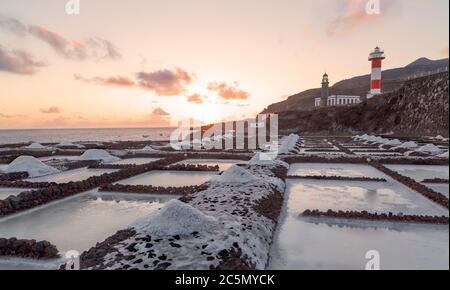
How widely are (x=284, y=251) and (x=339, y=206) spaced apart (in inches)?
199

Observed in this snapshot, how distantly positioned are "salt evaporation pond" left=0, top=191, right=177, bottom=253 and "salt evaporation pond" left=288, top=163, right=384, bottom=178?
10138 millimetres

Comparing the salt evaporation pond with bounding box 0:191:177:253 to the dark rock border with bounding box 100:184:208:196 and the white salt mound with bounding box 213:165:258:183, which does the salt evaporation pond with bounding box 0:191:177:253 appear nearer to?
the dark rock border with bounding box 100:184:208:196

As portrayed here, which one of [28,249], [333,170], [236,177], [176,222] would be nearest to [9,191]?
[28,249]

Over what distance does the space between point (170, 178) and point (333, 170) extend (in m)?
10.9

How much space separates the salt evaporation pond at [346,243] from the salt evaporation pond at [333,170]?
9.36 metres

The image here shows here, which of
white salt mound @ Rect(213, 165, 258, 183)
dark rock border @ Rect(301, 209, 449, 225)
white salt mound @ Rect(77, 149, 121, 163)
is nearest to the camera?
dark rock border @ Rect(301, 209, 449, 225)

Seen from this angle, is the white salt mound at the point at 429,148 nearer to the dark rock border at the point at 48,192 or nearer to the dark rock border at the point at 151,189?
the dark rock border at the point at 151,189

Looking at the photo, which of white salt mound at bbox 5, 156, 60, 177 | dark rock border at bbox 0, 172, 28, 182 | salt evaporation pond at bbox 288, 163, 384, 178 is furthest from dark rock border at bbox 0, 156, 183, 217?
salt evaporation pond at bbox 288, 163, 384, 178

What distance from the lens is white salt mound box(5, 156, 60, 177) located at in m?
19.1

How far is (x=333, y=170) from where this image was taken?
2041 centimetres

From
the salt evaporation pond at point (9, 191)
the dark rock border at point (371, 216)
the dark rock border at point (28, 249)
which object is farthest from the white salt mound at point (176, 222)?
the salt evaporation pond at point (9, 191)
